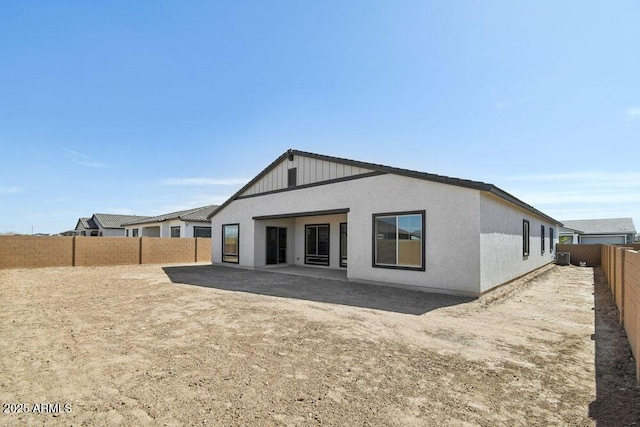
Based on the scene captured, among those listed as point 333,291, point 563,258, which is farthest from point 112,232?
point 563,258

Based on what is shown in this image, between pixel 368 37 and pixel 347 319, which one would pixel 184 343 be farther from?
pixel 368 37

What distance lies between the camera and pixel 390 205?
34.6 ft

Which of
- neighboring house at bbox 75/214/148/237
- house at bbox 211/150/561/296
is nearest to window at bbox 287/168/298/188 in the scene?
house at bbox 211/150/561/296

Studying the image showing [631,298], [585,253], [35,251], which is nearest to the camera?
[631,298]

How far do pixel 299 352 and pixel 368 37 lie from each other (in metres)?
9.73

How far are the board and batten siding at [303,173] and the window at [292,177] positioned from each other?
0.47 feet

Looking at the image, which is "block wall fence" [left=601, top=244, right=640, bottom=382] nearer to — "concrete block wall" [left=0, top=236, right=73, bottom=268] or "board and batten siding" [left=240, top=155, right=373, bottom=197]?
"board and batten siding" [left=240, top=155, right=373, bottom=197]

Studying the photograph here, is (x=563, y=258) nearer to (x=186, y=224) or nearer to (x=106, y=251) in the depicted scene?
(x=186, y=224)

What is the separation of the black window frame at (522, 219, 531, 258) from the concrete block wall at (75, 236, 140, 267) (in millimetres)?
21130

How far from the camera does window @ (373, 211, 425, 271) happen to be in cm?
984

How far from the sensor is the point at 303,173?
13961 mm

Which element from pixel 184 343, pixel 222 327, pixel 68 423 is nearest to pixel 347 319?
pixel 222 327

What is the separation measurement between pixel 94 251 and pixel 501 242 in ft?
67.8

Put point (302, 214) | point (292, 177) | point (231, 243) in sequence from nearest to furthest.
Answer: point (302, 214) → point (292, 177) → point (231, 243)
